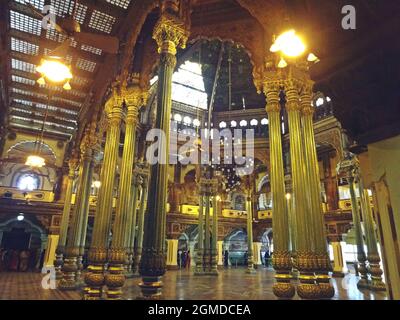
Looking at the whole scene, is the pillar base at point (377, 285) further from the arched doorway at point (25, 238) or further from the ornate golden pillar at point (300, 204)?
the arched doorway at point (25, 238)

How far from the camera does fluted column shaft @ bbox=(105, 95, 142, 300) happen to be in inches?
247

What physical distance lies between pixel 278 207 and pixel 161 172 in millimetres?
3029

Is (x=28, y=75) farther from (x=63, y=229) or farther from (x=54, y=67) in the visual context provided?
(x=54, y=67)

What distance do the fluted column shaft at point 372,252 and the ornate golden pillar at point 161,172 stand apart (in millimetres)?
7932

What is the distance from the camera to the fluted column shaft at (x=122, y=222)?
6.27 metres

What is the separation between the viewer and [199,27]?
8.48 meters

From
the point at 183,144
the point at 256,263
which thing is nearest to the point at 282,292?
the point at 183,144

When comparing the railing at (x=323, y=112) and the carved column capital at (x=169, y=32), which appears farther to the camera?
the railing at (x=323, y=112)

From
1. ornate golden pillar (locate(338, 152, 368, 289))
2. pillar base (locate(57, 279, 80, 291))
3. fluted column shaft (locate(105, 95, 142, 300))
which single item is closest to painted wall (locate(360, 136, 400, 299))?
fluted column shaft (locate(105, 95, 142, 300))

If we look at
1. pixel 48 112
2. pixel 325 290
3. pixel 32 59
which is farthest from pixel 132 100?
pixel 48 112

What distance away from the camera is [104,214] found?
7297 millimetres
